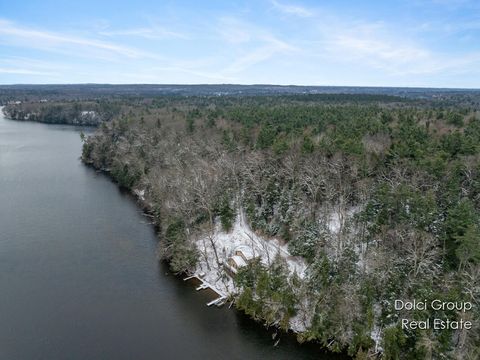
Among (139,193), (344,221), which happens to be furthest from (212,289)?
(139,193)

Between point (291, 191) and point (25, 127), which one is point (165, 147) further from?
point (25, 127)

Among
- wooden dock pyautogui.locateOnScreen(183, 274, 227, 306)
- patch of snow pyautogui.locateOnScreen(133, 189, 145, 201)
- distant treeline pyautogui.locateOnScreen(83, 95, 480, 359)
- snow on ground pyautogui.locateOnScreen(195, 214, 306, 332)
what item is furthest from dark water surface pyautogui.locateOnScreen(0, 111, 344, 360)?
distant treeline pyautogui.locateOnScreen(83, 95, 480, 359)

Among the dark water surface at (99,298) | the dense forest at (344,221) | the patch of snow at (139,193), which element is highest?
the dense forest at (344,221)

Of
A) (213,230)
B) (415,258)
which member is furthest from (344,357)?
(213,230)

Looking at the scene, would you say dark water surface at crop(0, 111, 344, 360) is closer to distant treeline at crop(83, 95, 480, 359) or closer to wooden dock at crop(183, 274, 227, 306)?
wooden dock at crop(183, 274, 227, 306)

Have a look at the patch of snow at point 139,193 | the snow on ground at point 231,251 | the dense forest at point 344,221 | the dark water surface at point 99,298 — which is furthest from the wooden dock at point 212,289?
the patch of snow at point 139,193

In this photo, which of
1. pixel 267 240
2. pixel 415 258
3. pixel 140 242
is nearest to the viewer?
pixel 415 258

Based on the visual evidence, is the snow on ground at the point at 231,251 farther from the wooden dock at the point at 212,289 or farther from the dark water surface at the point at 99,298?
the dark water surface at the point at 99,298
